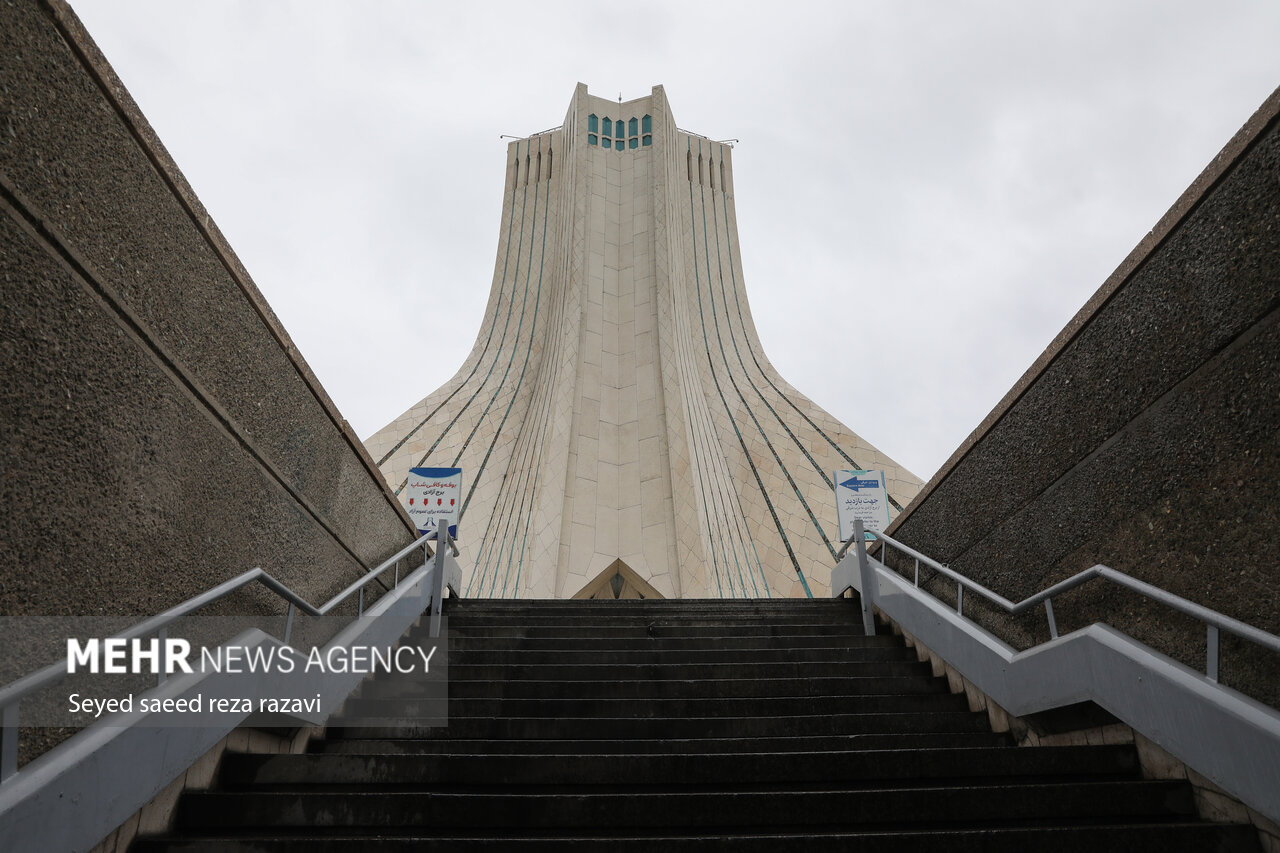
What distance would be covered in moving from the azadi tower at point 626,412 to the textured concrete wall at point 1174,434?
20.9 feet

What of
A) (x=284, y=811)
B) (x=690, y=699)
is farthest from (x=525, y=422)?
(x=284, y=811)

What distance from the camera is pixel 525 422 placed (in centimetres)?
1230

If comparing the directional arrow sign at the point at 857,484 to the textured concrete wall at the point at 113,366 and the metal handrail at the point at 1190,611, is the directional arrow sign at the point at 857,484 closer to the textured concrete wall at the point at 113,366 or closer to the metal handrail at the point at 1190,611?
the metal handrail at the point at 1190,611

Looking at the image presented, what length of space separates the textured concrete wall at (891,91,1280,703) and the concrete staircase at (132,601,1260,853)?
45 cm

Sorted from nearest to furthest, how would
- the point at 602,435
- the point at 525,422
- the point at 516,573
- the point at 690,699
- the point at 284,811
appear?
1. the point at 284,811
2. the point at 690,699
3. the point at 516,573
4. the point at 602,435
5. the point at 525,422

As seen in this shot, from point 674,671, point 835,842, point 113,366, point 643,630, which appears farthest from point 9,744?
point 643,630

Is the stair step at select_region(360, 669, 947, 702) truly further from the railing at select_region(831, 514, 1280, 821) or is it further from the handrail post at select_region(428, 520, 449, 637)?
the handrail post at select_region(428, 520, 449, 637)

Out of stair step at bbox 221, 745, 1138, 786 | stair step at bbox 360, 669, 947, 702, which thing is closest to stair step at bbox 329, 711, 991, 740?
stair step at bbox 360, 669, 947, 702

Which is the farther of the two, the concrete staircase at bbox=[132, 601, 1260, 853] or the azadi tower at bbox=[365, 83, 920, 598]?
the azadi tower at bbox=[365, 83, 920, 598]

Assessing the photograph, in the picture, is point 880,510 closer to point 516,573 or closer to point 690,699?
point 516,573

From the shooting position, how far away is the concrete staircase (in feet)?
5.85

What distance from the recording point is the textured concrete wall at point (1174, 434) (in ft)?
6.26

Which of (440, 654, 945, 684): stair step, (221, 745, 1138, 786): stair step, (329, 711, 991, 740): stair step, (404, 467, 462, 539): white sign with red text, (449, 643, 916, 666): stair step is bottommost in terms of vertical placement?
(221, 745, 1138, 786): stair step

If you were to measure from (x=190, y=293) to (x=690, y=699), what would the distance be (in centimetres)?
197
